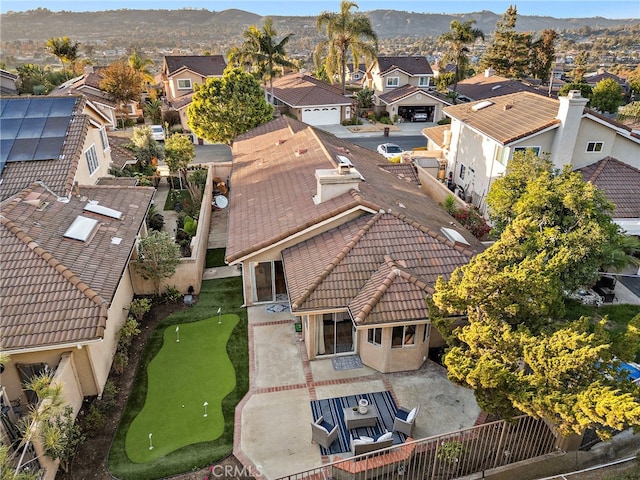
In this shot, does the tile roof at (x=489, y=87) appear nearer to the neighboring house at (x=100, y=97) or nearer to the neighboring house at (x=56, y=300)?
the neighboring house at (x=100, y=97)

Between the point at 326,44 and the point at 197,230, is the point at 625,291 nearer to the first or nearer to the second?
the point at 197,230

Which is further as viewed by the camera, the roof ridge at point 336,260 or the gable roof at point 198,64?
the gable roof at point 198,64

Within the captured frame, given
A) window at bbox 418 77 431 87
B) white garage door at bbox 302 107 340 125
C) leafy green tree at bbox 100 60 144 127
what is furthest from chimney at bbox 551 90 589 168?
leafy green tree at bbox 100 60 144 127

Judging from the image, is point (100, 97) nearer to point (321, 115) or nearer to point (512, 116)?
point (321, 115)

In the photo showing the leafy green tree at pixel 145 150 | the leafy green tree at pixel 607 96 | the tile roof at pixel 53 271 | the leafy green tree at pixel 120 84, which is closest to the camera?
the tile roof at pixel 53 271

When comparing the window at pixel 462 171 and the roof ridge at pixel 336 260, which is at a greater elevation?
the roof ridge at pixel 336 260

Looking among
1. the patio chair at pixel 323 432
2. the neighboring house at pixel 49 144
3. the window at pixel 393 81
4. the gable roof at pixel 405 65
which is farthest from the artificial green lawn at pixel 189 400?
the gable roof at pixel 405 65

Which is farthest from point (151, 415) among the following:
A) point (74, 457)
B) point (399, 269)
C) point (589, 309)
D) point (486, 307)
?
point (589, 309)
